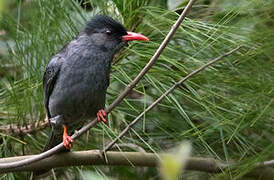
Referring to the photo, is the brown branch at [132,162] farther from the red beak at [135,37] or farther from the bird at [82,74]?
the red beak at [135,37]

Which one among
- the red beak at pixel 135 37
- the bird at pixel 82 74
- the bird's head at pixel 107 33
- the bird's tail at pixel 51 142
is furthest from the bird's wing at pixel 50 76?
the red beak at pixel 135 37

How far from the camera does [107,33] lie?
301 centimetres

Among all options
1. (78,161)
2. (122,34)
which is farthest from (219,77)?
(78,161)

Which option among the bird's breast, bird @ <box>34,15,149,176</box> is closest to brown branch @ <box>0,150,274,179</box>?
bird @ <box>34,15,149,176</box>

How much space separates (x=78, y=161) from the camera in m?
2.48

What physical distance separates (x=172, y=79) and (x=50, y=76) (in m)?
0.88

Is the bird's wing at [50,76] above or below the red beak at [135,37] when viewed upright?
below

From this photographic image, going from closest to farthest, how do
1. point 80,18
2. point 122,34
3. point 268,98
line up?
point 268,98 < point 122,34 < point 80,18

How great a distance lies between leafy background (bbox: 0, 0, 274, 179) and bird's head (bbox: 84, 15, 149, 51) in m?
0.07

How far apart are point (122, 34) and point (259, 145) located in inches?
40.4

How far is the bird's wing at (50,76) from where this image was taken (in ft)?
9.35

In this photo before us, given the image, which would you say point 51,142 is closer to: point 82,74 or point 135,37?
point 82,74

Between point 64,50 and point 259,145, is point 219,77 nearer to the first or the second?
point 259,145

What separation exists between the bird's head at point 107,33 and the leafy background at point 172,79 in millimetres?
68
